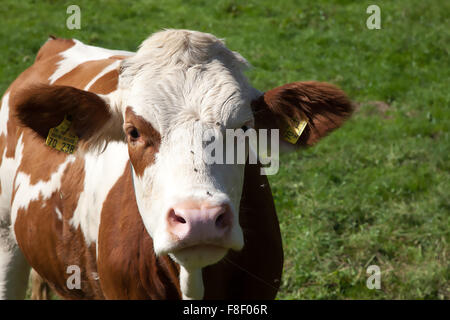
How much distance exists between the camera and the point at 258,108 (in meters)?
3.18

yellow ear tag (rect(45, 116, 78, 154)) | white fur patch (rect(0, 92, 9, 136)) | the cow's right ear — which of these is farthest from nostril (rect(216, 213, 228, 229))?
white fur patch (rect(0, 92, 9, 136))

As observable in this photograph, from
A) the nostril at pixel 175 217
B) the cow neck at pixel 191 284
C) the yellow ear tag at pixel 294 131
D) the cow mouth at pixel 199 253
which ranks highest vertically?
the yellow ear tag at pixel 294 131

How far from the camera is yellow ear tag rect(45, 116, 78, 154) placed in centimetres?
323

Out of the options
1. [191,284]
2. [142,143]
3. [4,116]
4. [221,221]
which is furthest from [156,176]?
[4,116]

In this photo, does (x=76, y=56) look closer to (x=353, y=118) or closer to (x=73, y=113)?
(x=73, y=113)

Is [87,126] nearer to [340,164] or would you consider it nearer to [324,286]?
[324,286]

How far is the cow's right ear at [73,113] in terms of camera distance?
3059 mm

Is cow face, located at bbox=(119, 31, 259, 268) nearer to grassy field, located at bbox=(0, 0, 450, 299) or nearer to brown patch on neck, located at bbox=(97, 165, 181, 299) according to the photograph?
brown patch on neck, located at bbox=(97, 165, 181, 299)

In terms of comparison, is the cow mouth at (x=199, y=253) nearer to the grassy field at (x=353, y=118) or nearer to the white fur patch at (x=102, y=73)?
Result: the white fur patch at (x=102, y=73)

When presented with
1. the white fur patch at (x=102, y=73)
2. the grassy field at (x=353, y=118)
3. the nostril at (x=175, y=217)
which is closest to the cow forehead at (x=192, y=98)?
the nostril at (x=175, y=217)

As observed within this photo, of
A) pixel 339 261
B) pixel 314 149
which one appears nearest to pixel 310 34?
pixel 314 149

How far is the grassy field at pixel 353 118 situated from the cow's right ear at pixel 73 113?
210 centimetres

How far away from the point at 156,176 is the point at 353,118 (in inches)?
205

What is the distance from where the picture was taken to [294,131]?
327 cm
